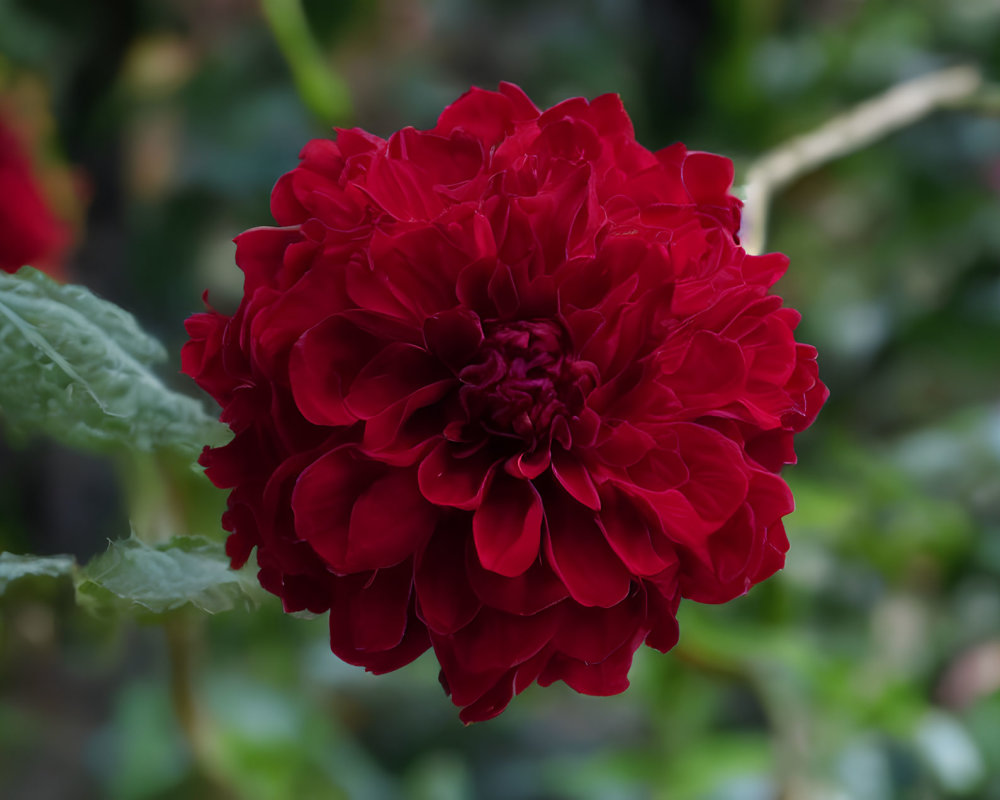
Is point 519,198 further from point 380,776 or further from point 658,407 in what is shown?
point 380,776

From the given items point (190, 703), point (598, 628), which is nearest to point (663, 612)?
point (598, 628)

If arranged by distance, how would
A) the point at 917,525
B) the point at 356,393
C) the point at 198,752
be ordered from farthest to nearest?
the point at 917,525 < the point at 198,752 < the point at 356,393

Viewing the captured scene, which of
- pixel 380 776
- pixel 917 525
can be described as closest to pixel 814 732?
pixel 917 525

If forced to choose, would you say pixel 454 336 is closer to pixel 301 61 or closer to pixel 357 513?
pixel 357 513

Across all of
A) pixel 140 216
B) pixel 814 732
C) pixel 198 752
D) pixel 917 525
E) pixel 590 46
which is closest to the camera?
pixel 198 752

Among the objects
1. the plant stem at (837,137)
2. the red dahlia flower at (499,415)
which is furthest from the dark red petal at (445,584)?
the plant stem at (837,137)

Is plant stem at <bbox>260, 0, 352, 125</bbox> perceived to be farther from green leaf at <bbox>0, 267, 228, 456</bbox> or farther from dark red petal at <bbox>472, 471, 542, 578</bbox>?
dark red petal at <bbox>472, 471, 542, 578</bbox>

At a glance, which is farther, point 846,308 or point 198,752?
point 846,308

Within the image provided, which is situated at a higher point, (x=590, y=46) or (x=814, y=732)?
(x=590, y=46)
